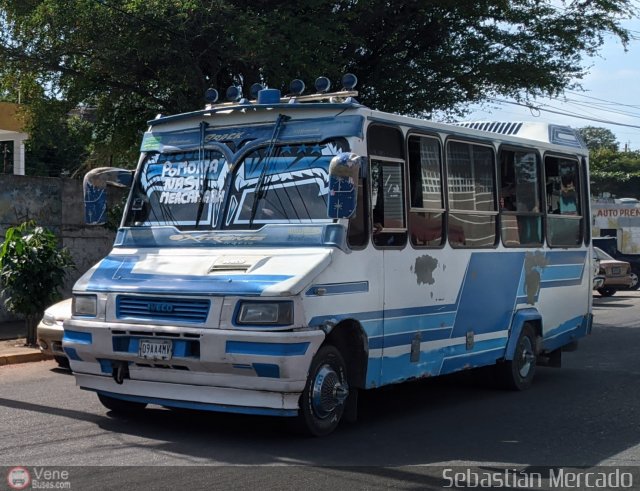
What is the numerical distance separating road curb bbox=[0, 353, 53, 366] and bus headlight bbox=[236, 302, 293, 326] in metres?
6.25

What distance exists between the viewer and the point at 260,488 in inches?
243

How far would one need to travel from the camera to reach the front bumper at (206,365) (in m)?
7.04

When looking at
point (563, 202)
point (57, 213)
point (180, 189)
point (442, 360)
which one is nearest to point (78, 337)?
point (180, 189)

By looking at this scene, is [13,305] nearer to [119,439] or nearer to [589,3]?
[119,439]

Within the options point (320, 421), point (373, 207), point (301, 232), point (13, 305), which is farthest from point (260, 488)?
point (13, 305)

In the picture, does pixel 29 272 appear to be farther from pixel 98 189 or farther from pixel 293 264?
pixel 293 264

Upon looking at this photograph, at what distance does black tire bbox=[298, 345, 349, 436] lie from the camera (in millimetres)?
7387

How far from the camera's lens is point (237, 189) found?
8.16 meters

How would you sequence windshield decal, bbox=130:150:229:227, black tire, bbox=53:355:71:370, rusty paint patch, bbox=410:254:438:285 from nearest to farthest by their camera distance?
windshield decal, bbox=130:150:229:227 → rusty paint patch, bbox=410:254:438:285 → black tire, bbox=53:355:71:370

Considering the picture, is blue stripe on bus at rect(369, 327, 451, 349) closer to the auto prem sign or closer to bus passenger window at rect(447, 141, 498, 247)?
bus passenger window at rect(447, 141, 498, 247)

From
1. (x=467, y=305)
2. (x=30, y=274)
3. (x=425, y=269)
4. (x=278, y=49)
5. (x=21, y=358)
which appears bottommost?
(x=21, y=358)

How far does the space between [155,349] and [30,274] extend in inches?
251

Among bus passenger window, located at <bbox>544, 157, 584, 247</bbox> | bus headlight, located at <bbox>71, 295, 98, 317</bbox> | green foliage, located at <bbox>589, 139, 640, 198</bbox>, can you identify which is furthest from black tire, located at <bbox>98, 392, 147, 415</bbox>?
green foliage, located at <bbox>589, 139, 640, 198</bbox>

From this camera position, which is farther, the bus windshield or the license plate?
the bus windshield
